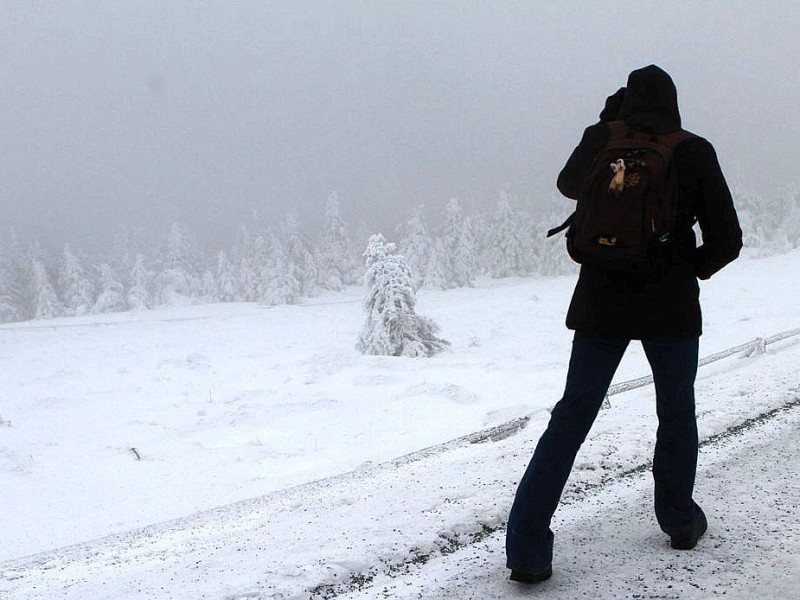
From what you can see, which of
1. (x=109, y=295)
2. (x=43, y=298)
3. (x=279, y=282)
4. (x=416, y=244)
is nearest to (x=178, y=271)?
(x=109, y=295)

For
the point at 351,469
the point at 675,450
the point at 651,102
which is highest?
the point at 651,102

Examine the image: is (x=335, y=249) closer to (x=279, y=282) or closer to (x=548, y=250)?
(x=279, y=282)

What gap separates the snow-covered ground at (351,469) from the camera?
2.59m

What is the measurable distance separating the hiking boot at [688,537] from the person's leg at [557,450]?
2.07 feet

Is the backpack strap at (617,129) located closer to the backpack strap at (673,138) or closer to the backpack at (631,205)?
the backpack at (631,205)

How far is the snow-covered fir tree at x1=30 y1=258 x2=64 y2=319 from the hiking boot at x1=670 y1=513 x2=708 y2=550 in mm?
69104

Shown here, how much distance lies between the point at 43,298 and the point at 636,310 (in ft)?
229

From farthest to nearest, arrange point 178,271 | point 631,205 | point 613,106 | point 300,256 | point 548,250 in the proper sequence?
point 178,271 → point 548,250 → point 300,256 → point 613,106 → point 631,205

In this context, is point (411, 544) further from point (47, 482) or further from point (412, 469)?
point (47, 482)

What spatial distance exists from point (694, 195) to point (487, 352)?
21.6 meters

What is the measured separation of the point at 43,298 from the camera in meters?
61.6

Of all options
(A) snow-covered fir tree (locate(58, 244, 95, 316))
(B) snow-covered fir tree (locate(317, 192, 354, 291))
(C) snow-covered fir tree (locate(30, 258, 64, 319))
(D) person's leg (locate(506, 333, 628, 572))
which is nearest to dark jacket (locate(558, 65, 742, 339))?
(D) person's leg (locate(506, 333, 628, 572))

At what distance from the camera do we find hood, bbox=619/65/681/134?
2.37 metres

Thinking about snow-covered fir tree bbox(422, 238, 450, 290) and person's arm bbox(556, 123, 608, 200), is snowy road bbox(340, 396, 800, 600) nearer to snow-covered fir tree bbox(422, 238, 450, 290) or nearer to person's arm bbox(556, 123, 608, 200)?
person's arm bbox(556, 123, 608, 200)
